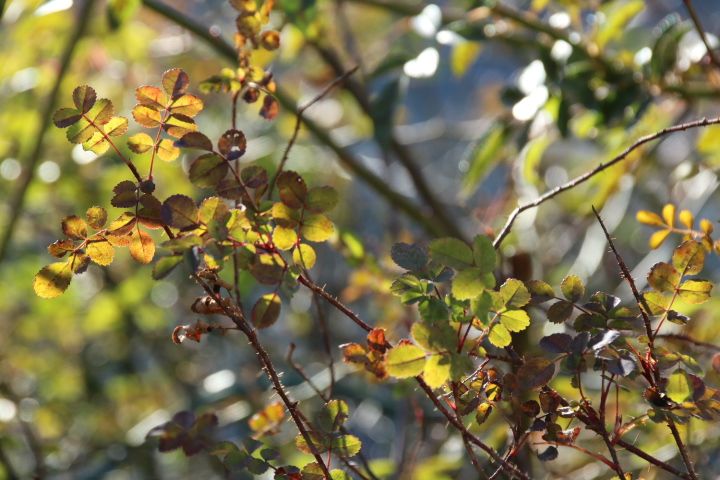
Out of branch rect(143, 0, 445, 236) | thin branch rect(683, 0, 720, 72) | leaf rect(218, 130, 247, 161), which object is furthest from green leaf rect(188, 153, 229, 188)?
branch rect(143, 0, 445, 236)

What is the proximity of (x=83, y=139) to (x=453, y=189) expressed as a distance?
2.62 meters

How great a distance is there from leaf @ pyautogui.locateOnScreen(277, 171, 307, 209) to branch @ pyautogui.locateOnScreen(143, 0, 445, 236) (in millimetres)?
692

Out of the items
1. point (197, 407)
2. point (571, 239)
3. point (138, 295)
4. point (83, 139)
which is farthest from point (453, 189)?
point (83, 139)

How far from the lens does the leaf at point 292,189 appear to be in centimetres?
65

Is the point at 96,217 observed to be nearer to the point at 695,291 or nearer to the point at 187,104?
the point at 187,104

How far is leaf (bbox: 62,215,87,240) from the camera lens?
63cm

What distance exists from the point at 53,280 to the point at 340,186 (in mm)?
2026

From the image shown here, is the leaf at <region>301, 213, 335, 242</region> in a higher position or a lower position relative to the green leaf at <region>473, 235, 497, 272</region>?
higher

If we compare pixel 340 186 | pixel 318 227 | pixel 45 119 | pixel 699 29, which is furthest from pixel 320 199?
pixel 340 186

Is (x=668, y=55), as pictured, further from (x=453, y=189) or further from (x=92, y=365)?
(x=453, y=189)

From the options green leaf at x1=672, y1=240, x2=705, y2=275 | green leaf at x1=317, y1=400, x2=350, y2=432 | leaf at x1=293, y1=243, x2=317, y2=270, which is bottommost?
green leaf at x1=317, y1=400, x2=350, y2=432

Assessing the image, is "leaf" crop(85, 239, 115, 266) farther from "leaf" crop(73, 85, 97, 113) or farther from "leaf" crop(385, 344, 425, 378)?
"leaf" crop(385, 344, 425, 378)

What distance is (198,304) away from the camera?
64 cm

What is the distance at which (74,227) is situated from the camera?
0.63m
